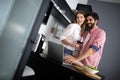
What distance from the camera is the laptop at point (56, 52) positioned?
148 centimetres

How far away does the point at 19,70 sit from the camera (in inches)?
53.0

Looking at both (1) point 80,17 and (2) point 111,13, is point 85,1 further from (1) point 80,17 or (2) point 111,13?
(1) point 80,17

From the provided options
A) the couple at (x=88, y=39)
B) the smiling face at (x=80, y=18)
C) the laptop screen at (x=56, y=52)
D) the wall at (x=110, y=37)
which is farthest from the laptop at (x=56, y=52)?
the wall at (x=110, y=37)

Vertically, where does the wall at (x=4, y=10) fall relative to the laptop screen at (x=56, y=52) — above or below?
above

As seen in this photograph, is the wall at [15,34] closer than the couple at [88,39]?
Yes

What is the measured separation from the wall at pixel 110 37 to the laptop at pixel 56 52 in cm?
267

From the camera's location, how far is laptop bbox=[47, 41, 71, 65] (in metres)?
1.48

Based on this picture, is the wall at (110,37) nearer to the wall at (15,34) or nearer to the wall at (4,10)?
the wall at (15,34)

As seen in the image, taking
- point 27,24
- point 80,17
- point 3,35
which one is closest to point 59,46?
point 27,24

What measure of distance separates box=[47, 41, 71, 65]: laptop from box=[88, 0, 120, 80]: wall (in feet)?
8.76

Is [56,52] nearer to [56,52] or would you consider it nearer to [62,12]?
[56,52]

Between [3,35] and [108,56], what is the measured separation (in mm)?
3249

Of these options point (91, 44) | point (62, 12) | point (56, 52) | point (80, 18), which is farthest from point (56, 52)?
point (62, 12)

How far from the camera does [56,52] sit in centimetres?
155
